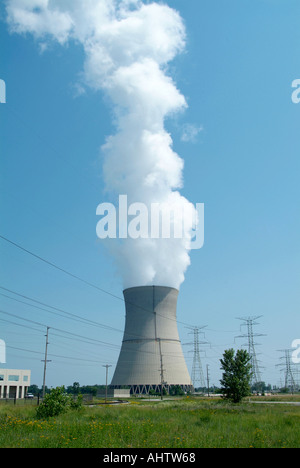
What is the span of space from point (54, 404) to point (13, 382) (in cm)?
4927

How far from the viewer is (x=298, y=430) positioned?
35.8ft

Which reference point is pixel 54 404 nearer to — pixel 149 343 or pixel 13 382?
pixel 149 343

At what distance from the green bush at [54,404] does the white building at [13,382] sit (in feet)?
150

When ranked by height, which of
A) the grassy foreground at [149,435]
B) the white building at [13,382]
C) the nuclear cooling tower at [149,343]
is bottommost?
the white building at [13,382]

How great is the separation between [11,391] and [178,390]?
26.3m

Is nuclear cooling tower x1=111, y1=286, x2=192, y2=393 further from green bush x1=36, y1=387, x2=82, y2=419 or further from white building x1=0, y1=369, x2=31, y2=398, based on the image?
green bush x1=36, y1=387, x2=82, y2=419

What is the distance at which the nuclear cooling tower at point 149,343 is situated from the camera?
39250 millimetres

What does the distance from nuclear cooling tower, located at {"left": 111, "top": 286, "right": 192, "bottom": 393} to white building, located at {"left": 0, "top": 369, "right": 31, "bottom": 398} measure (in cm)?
2151

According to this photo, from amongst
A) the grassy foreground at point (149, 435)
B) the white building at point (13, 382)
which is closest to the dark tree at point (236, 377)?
the grassy foreground at point (149, 435)

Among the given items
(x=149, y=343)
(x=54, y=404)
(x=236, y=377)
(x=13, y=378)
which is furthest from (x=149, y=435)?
(x=13, y=378)

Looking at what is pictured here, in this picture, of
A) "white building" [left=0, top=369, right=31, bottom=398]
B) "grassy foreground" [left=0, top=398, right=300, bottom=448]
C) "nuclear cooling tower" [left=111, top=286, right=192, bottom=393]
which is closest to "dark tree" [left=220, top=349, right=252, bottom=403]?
"grassy foreground" [left=0, top=398, right=300, bottom=448]

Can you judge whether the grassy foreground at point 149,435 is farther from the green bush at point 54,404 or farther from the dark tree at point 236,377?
the dark tree at point 236,377
